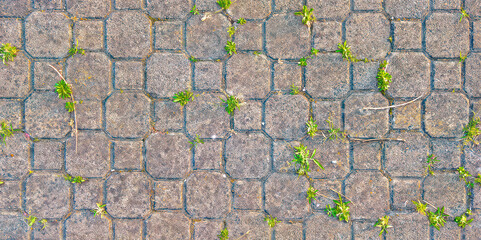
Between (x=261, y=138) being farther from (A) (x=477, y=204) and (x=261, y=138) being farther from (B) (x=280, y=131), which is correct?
(A) (x=477, y=204)

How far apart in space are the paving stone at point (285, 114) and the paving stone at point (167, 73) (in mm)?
732

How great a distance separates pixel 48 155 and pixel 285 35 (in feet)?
7.29

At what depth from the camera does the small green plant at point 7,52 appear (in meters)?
2.12

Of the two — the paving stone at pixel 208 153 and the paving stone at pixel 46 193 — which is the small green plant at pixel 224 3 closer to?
the paving stone at pixel 208 153

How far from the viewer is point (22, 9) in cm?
218

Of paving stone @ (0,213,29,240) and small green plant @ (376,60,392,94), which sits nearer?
small green plant @ (376,60,392,94)

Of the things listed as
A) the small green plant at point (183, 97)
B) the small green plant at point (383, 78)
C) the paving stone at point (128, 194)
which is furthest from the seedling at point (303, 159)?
the paving stone at point (128, 194)

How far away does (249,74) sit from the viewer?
2.15m

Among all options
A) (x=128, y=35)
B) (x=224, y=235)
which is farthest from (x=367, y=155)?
(x=128, y=35)

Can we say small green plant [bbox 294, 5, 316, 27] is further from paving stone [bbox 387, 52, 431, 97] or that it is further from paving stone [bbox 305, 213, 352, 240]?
paving stone [bbox 305, 213, 352, 240]

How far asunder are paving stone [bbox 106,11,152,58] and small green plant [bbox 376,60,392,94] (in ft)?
6.27

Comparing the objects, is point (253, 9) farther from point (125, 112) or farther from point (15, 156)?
point (15, 156)

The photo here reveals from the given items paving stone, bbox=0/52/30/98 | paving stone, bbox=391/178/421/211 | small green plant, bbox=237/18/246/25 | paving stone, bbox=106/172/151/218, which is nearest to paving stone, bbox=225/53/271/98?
small green plant, bbox=237/18/246/25

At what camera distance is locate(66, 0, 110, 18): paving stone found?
7.11ft
